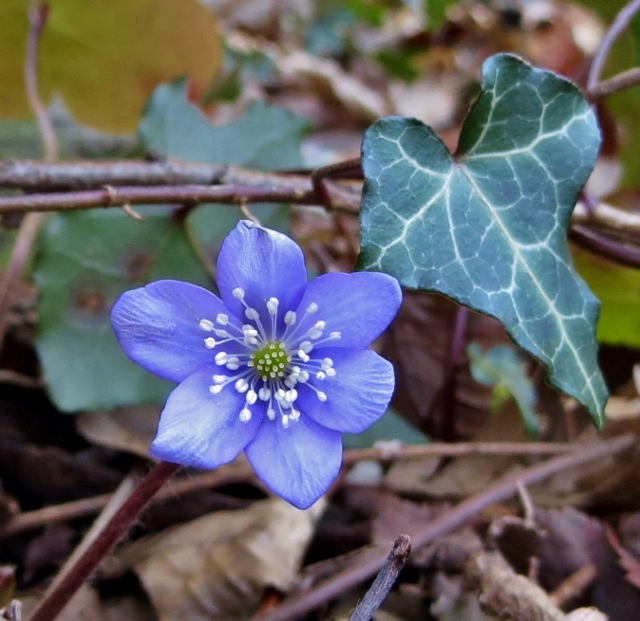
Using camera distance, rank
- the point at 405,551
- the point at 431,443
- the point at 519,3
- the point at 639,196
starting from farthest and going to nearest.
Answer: the point at 519,3
the point at 639,196
the point at 431,443
the point at 405,551

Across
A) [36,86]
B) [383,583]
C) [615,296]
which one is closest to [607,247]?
[615,296]

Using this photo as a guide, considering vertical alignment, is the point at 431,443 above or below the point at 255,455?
below

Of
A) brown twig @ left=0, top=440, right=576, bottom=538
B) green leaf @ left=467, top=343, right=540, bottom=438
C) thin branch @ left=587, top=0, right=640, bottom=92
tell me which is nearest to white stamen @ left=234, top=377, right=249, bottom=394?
brown twig @ left=0, top=440, right=576, bottom=538

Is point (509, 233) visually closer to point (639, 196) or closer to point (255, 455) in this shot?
point (255, 455)

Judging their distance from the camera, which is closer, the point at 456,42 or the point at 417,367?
the point at 417,367

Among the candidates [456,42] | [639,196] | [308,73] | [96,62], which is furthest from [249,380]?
[456,42]

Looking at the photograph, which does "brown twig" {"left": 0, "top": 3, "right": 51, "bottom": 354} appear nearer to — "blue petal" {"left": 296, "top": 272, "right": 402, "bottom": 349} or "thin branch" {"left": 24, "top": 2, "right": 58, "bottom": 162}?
"thin branch" {"left": 24, "top": 2, "right": 58, "bottom": 162}
